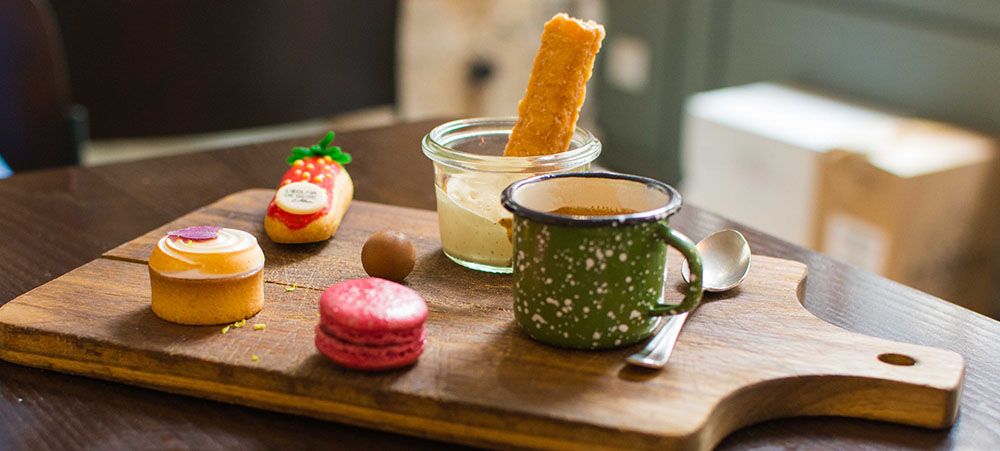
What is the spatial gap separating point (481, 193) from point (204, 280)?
Answer: 0.27 metres

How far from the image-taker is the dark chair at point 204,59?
177 cm

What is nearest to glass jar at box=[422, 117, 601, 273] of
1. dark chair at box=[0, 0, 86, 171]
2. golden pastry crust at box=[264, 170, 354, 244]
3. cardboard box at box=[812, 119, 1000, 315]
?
golden pastry crust at box=[264, 170, 354, 244]

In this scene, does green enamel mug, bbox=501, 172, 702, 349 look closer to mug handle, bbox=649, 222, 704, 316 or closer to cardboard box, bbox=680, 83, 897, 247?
mug handle, bbox=649, 222, 704, 316

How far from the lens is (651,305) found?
69 centimetres

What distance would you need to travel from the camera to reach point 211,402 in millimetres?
676

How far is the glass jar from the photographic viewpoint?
839 millimetres

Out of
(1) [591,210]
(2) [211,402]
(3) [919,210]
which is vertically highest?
(1) [591,210]

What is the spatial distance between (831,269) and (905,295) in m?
0.09

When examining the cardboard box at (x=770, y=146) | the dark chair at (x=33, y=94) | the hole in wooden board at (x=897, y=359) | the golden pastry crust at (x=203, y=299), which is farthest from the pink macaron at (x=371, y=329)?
the cardboard box at (x=770, y=146)

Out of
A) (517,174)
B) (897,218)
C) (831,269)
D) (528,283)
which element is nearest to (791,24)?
(897,218)

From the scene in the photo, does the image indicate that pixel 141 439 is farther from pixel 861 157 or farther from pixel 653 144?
pixel 653 144

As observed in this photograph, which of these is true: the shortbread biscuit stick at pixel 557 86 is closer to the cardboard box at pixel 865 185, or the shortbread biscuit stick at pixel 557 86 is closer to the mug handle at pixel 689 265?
the mug handle at pixel 689 265

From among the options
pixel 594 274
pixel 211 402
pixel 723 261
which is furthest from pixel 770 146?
pixel 211 402

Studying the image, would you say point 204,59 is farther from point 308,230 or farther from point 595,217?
point 595,217
